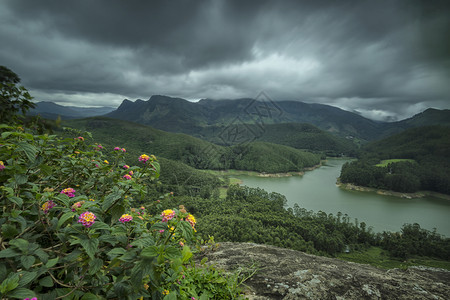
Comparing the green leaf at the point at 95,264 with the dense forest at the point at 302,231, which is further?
Result: the dense forest at the point at 302,231

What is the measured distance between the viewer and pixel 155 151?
75625 mm

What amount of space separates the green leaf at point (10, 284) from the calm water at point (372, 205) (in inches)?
1692

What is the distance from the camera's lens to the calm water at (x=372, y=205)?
34188mm

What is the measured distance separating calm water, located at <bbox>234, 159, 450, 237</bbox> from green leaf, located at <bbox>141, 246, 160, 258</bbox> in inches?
1678

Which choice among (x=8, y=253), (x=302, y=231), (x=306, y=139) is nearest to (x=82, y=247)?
(x=8, y=253)

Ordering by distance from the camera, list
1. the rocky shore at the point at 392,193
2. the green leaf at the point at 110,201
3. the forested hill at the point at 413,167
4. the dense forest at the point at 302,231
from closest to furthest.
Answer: the green leaf at the point at 110,201 < the dense forest at the point at 302,231 < the rocky shore at the point at 392,193 < the forested hill at the point at 413,167

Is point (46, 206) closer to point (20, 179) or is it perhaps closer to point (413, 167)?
point (20, 179)

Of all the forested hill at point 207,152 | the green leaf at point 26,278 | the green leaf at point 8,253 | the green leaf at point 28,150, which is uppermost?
the green leaf at point 28,150

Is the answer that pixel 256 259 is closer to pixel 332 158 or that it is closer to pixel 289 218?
pixel 289 218

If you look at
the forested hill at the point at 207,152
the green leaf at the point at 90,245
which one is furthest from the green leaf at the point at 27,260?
the forested hill at the point at 207,152

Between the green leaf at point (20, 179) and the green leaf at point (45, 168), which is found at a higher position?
the green leaf at point (45, 168)

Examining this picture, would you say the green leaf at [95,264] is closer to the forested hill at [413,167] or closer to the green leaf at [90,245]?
the green leaf at [90,245]

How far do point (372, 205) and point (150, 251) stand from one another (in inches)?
2050

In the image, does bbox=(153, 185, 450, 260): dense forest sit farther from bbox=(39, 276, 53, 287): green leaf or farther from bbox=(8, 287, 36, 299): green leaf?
bbox=(8, 287, 36, 299): green leaf
